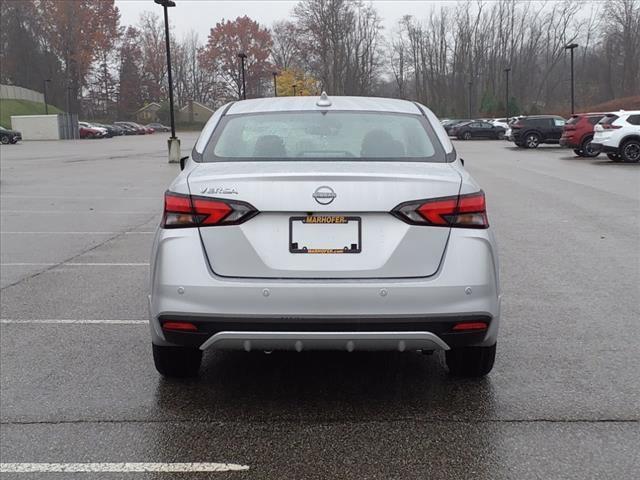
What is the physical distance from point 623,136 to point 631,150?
54 cm

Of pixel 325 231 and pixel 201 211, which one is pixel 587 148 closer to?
pixel 325 231

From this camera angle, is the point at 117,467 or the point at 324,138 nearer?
the point at 117,467

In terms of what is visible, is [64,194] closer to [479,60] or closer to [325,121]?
[325,121]

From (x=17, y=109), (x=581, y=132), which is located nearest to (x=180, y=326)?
(x=581, y=132)

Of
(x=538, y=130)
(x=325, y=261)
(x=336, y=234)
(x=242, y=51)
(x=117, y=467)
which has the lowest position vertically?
(x=117, y=467)

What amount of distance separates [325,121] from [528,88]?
9125 cm

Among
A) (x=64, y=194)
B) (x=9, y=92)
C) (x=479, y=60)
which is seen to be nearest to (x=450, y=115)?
(x=479, y=60)

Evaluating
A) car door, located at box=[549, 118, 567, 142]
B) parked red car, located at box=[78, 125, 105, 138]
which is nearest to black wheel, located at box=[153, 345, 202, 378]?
car door, located at box=[549, 118, 567, 142]

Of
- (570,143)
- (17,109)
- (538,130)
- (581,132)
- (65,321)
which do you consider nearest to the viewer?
(65,321)

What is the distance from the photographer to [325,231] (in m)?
3.37

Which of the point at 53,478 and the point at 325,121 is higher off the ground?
the point at 325,121

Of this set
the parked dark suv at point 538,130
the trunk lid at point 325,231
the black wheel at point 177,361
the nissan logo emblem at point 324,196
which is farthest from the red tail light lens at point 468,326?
the parked dark suv at point 538,130

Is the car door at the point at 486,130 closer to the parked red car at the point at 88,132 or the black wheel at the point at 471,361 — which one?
the parked red car at the point at 88,132

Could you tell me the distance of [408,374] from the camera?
434 centimetres
